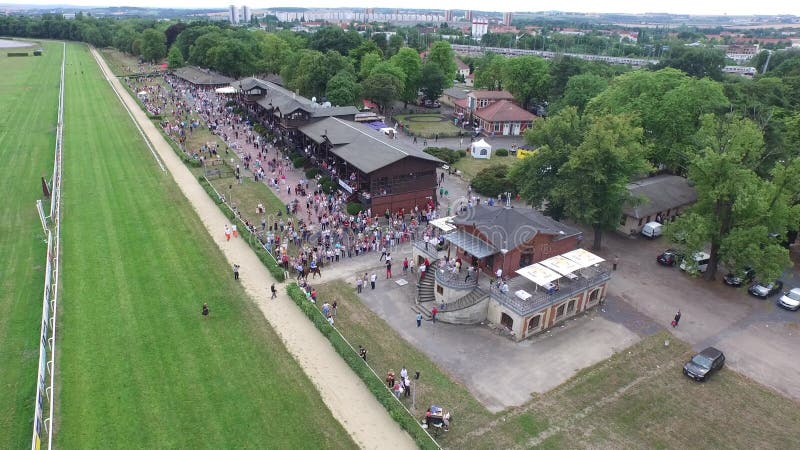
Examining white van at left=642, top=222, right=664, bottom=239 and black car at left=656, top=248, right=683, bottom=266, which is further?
white van at left=642, top=222, right=664, bottom=239

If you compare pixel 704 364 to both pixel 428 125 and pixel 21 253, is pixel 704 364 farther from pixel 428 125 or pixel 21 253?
pixel 428 125

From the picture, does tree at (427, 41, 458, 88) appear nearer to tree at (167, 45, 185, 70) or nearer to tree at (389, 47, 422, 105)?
tree at (389, 47, 422, 105)

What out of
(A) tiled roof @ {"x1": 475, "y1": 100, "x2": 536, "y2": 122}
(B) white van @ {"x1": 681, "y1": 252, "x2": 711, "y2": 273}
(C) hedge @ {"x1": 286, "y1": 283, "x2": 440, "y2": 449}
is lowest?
(C) hedge @ {"x1": 286, "y1": 283, "x2": 440, "y2": 449}

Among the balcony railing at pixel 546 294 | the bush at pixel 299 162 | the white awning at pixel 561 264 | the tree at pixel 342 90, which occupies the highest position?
the tree at pixel 342 90

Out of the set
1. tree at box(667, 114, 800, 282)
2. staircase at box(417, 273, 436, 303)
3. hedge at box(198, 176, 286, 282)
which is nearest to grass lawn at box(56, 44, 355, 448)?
hedge at box(198, 176, 286, 282)

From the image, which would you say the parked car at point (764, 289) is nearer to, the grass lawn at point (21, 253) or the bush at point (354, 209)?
the bush at point (354, 209)

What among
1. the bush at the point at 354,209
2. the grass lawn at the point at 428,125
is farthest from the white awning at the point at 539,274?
the grass lawn at the point at 428,125
